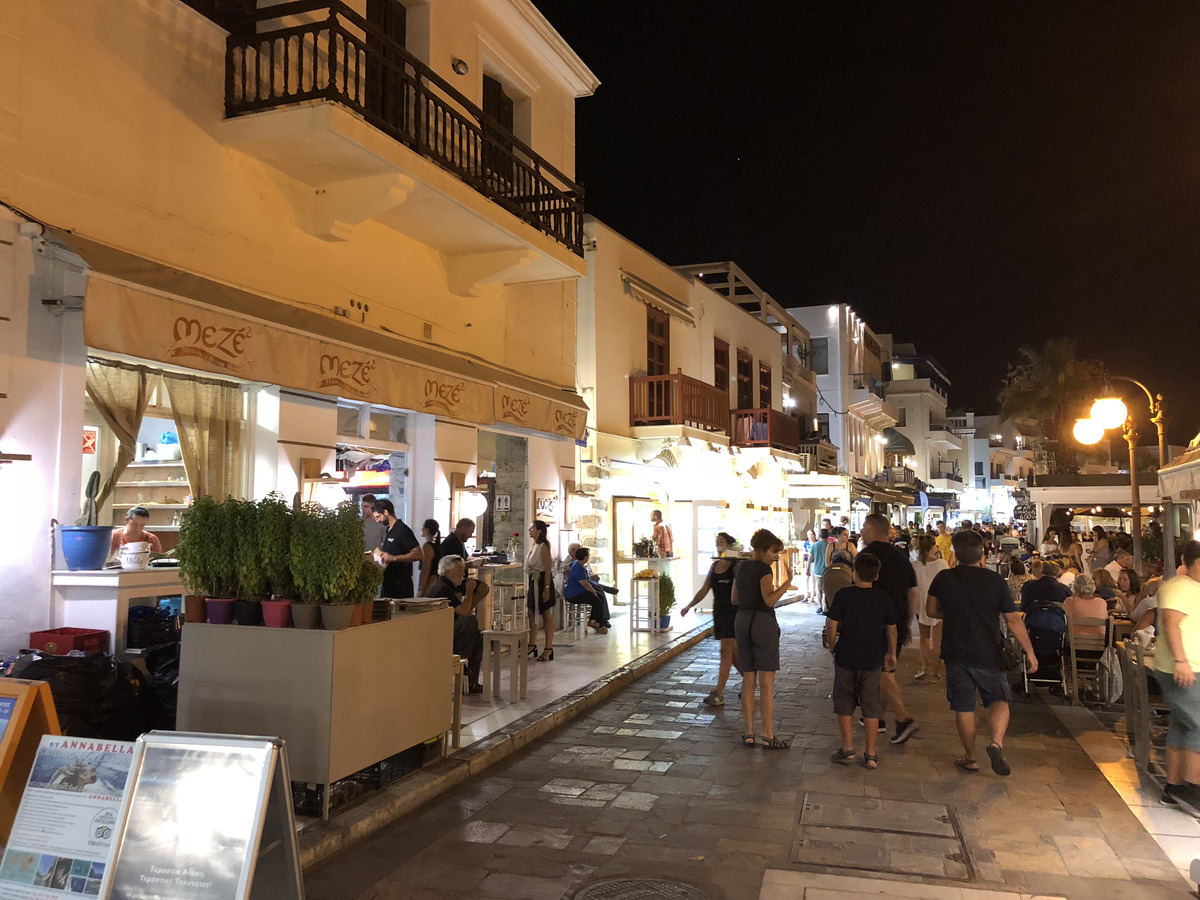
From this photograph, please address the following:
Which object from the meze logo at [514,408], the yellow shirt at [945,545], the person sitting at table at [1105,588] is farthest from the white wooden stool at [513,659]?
the yellow shirt at [945,545]

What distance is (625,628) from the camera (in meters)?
14.4

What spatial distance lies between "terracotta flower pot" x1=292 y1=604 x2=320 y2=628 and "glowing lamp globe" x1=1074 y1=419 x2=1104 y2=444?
1207cm

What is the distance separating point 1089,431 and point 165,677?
13.1m

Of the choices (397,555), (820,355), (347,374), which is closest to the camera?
(347,374)

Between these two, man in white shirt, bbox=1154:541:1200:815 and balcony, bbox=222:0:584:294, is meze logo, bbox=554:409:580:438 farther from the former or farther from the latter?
man in white shirt, bbox=1154:541:1200:815

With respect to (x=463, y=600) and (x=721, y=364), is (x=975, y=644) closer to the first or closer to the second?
(x=463, y=600)

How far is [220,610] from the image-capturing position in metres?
5.57

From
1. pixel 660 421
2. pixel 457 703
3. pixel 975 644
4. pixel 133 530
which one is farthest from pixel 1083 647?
pixel 660 421

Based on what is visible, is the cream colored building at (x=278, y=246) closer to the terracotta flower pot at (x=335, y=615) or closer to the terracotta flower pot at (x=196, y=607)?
the terracotta flower pot at (x=196, y=607)

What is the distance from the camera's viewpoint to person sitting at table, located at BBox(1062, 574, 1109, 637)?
30.2 ft

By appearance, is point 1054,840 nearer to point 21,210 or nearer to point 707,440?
point 21,210

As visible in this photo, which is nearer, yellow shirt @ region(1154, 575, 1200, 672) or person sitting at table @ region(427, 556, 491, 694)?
yellow shirt @ region(1154, 575, 1200, 672)

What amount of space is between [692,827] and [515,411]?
727 centimetres

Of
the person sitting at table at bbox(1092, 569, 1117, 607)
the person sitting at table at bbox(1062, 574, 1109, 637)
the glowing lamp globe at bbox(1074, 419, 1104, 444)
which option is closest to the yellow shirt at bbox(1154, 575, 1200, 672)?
the person sitting at table at bbox(1062, 574, 1109, 637)
